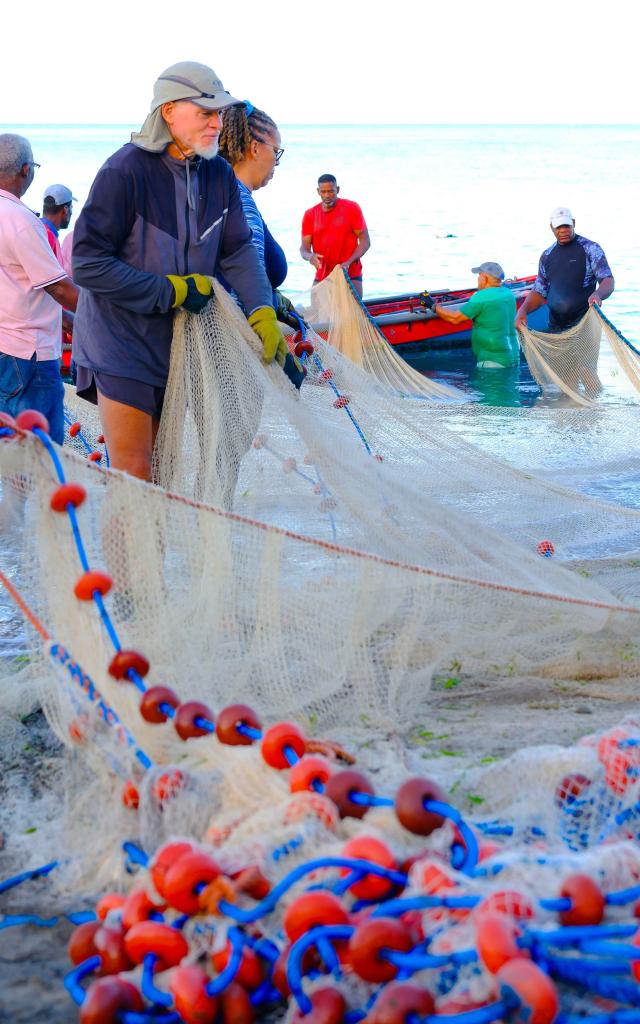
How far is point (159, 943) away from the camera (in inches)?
74.7

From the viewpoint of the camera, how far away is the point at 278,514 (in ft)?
14.1

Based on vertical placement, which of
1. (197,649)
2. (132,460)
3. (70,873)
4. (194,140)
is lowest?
(70,873)

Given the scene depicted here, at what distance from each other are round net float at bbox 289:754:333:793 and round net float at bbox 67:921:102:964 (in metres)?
0.49

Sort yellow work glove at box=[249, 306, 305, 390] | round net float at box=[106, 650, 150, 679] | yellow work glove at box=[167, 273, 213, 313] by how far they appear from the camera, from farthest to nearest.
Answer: yellow work glove at box=[249, 306, 305, 390]
yellow work glove at box=[167, 273, 213, 313]
round net float at box=[106, 650, 150, 679]

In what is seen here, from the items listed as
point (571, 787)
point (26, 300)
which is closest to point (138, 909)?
point (571, 787)

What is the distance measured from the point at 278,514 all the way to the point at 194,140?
1.42 m

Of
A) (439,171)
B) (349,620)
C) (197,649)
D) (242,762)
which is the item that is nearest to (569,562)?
(349,620)

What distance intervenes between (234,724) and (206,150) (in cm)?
222

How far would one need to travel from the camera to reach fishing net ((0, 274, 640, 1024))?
6.77ft

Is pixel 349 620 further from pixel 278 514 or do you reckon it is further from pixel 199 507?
pixel 278 514

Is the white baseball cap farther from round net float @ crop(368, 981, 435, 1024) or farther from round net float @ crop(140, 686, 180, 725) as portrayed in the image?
round net float @ crop(368, 981, 435, 1024)

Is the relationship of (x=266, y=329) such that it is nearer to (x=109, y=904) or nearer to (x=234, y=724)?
(x=234, y=724)

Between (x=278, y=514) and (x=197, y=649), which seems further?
(x=278, y=514)

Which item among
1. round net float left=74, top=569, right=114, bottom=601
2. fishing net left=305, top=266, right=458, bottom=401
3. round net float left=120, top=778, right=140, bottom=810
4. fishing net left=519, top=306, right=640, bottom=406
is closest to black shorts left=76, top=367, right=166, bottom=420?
round net float left=74, top=569, right=114, bottom=601
